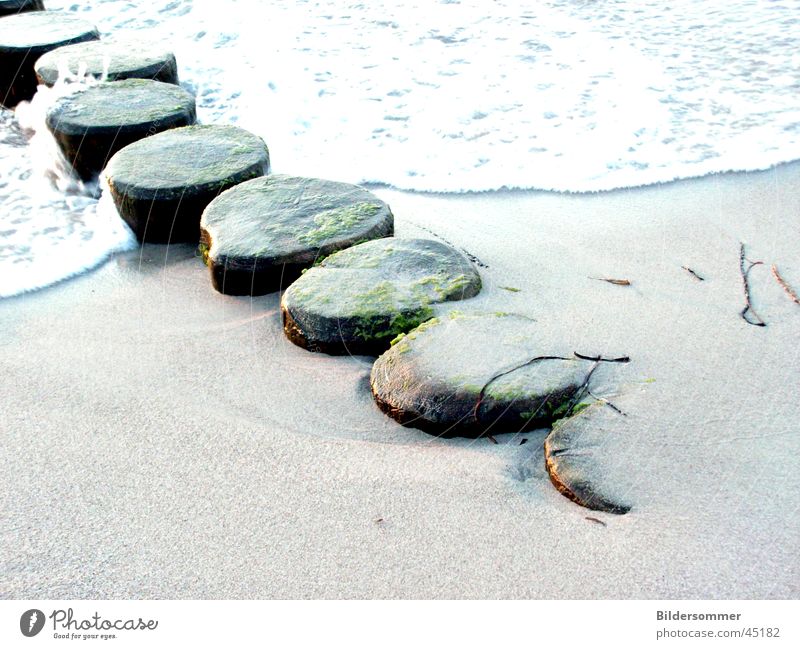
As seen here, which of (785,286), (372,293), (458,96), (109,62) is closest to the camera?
(372,293)

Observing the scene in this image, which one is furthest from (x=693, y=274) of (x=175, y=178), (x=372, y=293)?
(x=175, y=178)

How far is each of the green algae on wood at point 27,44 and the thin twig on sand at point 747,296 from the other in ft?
10.8

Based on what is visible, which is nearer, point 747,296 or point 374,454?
point 374,454

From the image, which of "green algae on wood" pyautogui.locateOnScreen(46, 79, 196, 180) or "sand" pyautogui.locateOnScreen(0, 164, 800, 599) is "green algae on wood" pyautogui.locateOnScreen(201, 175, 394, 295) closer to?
"sand" pyautogui.locateOnScreen(0, 164, 800, 599)

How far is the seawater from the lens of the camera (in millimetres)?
3227

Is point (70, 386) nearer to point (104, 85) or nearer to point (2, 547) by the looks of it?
point (2, 547)

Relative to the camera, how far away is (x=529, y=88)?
3.99 m

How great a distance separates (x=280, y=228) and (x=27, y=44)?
7.78 feet

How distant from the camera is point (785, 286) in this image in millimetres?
2350

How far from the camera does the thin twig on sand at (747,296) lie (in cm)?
220

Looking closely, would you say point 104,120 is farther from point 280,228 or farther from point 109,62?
point 280,228

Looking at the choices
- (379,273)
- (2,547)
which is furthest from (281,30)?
(2,547)

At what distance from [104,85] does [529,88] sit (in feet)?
6.25
